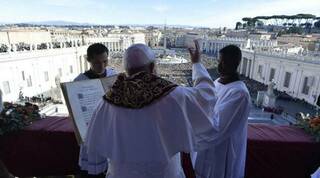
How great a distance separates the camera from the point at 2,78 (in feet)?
59.2

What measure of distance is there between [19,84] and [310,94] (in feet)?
78.7

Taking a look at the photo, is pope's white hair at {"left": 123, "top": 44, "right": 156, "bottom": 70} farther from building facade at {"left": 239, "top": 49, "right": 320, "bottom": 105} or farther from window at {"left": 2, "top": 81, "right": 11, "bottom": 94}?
building facade at {"left": 239, "top": 49, "right": 320, "bottom": 105}

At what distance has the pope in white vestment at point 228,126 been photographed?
7.41 feet

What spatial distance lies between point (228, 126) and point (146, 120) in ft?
2.96

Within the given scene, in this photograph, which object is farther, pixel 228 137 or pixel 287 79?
pixel 287 79

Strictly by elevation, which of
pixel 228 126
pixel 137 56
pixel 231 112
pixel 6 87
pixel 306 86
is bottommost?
pixel 306 86

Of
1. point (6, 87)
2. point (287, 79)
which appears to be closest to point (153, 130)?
point (6, 87)

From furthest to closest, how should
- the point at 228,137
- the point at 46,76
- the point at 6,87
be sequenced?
1. the point at 46,76
2. the point at 6,87
3. the point at 228,137

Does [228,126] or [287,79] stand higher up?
[228,126]

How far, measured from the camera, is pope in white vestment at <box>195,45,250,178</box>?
226cm

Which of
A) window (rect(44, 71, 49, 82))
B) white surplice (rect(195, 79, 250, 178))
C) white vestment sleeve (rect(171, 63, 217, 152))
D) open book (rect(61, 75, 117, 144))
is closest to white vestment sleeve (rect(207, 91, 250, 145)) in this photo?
white surplice (rect(195, 79, 250, 178))

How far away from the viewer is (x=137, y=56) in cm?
169

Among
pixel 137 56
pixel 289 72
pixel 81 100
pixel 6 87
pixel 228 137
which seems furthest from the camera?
pixel 289 72

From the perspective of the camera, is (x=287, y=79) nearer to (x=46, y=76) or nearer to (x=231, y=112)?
(x=46, y=76)
